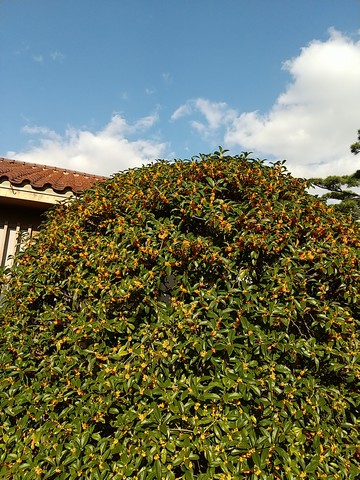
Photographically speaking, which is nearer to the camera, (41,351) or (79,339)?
(79,339)

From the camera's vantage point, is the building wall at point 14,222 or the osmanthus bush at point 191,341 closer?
the osmanthus bush at point 191,341

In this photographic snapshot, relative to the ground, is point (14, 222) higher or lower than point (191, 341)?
higher

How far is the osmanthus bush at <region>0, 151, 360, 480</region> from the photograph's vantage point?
6.72 ft

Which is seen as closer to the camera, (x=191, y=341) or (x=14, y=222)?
(x=191, y=341)

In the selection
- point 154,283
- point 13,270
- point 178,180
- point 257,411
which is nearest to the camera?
point 257,411

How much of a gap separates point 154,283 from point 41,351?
107 centimetres

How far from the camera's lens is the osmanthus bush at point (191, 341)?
80.6 inches

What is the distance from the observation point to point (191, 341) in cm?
219

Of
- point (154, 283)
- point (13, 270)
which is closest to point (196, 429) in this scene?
point (154, 283)

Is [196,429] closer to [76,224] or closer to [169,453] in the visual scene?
[169,453]

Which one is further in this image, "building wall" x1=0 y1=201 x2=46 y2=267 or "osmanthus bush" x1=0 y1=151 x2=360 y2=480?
"building wall" x1=0 y1=201 x2=46 y2=267

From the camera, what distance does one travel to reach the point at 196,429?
2.00 meters

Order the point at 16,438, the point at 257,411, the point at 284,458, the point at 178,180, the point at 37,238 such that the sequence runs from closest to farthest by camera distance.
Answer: the point at 284,458 → the point at 257,411 → the point at 16,438 → the point at 178,180 → the point at 37,238

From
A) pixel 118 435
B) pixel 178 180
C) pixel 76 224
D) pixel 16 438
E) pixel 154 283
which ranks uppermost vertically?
pixel 178 180
